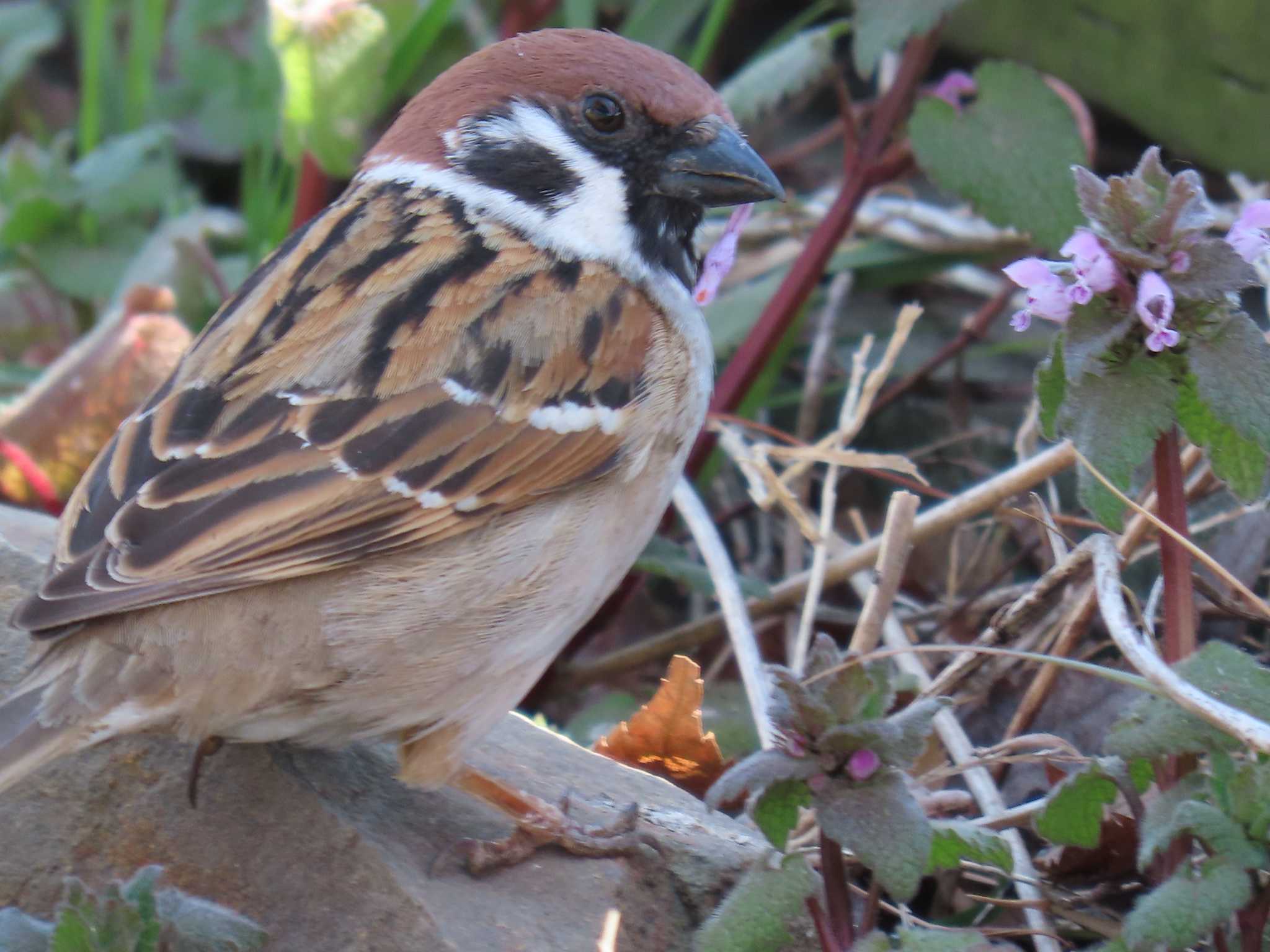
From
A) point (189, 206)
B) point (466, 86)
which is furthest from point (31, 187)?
point (466, 86)

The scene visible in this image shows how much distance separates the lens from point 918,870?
175 cm

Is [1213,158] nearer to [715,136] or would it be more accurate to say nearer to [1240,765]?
[715,136]

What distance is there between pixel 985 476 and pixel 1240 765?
1.66 m

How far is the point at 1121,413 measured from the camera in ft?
6.02

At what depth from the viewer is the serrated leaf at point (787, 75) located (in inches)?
124

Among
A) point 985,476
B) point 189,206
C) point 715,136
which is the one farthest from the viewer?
point 189,206

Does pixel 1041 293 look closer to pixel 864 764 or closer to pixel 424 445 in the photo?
pixel 864 764

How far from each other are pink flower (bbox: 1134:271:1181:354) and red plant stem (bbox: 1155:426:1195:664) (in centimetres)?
18

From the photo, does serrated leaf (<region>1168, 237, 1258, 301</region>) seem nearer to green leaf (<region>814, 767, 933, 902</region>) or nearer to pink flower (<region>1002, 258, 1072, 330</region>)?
pink flower (<region>1002, 258, 1072, 330</region>)

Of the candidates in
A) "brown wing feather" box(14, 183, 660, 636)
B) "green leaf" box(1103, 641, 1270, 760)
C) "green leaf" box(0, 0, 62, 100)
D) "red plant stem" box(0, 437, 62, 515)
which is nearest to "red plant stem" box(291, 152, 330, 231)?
"red plant stem" box(0, 437, 62, 515)

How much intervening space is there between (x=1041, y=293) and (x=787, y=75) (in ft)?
4.84

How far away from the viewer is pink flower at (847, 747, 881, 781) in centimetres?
184

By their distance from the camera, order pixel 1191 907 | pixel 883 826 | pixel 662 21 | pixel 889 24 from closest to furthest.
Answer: pixel 1191 907, pixel 883 826, pixel 889 24, pixel 662 21

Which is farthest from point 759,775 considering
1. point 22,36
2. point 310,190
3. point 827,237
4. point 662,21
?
point 22,36
